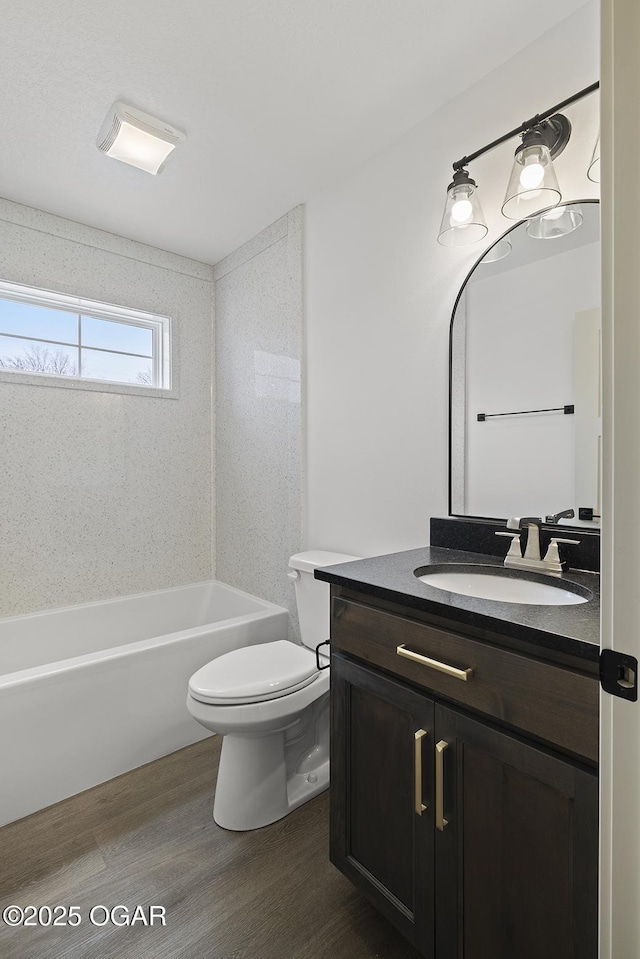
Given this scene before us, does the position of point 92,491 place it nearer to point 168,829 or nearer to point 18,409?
point 18,409

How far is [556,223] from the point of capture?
1381 mm

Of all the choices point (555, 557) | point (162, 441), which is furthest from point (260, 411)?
point (555, 557)

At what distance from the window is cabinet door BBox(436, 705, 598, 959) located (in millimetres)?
2482

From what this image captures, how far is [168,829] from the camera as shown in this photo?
1.62m

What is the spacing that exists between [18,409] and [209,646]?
4.84 ft

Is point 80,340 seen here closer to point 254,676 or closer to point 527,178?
point 254,676

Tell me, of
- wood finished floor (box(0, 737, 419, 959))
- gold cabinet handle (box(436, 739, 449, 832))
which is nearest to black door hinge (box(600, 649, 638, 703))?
gold cabinet handle (box(436, 739, 449, 832))

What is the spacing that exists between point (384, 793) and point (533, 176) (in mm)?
1603

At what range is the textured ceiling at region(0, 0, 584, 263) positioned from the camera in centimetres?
137

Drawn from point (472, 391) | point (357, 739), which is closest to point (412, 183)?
point (472, 391)

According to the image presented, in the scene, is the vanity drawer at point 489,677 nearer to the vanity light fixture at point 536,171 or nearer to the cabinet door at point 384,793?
the cabinet door at point 384,793

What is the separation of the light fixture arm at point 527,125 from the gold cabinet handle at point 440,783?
1.55 meters

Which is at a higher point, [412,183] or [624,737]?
[412,183]

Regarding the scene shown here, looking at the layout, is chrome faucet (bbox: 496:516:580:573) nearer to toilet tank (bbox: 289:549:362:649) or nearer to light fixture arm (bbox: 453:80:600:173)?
toilet tank (bbox: 289:549:362:649)
